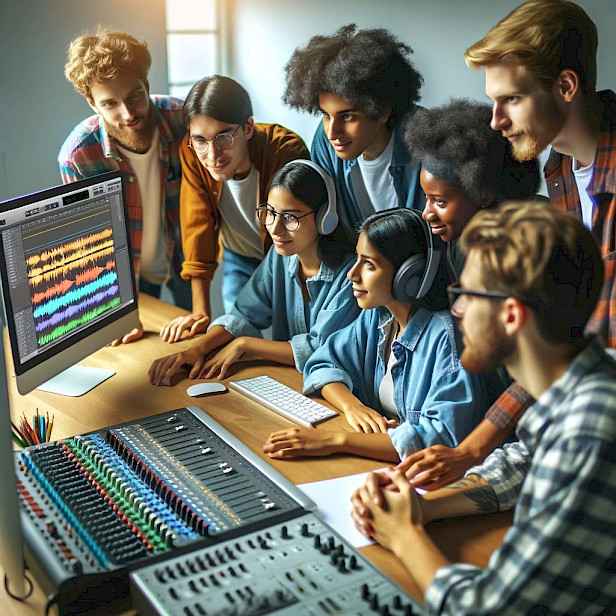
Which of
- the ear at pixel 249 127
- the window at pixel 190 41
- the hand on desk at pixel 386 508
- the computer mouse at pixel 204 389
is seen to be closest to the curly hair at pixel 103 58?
the ear at pixel 249 127

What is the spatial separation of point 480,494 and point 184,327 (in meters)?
1.24

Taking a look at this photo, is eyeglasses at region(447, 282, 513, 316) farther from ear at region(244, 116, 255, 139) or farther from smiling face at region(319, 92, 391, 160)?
ear at region(244, 116, 255, 139)

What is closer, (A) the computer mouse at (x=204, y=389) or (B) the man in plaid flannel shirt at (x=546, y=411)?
(B) the man in plaid flannel shirt at (x=546, y=411)

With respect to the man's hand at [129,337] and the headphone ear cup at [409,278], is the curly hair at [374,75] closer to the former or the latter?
the headphone ear cup at [409,278]

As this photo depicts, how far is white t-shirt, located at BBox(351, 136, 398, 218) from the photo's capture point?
2010mm

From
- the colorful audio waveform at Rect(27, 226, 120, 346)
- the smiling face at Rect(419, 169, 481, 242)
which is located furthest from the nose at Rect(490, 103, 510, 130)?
the colorful audio waveform at Rect(27, 226, 120, 346)

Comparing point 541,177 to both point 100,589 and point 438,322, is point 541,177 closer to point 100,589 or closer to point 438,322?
point 438,322

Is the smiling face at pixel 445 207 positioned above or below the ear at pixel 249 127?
below

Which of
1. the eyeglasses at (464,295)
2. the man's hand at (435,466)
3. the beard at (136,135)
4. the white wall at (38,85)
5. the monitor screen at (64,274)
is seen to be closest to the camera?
Result: the eyeglasses at (464,295)

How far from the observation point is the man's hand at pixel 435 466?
1.49 m

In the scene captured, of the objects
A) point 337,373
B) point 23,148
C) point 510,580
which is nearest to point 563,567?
point 510,580

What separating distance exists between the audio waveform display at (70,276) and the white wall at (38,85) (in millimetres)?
1163

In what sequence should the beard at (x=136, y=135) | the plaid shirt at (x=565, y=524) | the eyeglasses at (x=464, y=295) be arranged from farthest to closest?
the beard at (x=136, y=135) → the eyeglasses at (x=464, y=295) → the plaid shirt at (x=565, y=524)

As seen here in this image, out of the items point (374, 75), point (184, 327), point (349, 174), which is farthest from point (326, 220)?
point (184, 327)
